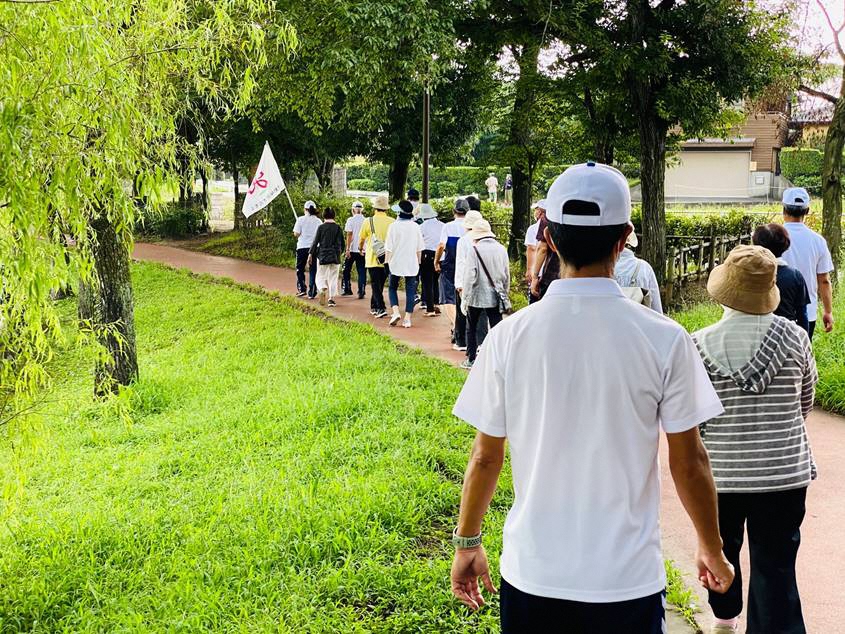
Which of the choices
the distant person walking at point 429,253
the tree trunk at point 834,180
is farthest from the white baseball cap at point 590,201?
the tree trunk at point 834,180

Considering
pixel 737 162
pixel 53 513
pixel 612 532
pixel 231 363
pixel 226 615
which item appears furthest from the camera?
pixel 737 162

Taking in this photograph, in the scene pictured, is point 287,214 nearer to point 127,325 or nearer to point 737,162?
point 127,325

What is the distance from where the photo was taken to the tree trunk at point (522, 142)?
1617cm

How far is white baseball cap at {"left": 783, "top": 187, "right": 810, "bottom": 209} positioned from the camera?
6252 mm

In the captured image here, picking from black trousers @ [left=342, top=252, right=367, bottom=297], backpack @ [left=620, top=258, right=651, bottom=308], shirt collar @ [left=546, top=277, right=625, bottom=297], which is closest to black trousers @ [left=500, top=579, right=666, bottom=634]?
shirt collar @ [left=546, top=277, right=625, bottom=297]

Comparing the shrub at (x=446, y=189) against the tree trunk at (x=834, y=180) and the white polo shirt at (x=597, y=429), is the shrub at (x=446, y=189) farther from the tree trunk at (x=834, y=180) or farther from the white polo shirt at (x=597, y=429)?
the white polo shirt at (x=597, y=429)

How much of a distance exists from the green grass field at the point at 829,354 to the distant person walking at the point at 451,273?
9.62 ft

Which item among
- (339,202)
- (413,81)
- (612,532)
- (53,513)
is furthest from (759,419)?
(339,202)

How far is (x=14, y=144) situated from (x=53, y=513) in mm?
3362

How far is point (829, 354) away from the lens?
9062mm

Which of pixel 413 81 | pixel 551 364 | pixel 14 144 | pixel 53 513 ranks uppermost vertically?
pixel 413 81

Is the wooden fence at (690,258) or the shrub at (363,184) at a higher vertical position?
the shrub at (363,184)

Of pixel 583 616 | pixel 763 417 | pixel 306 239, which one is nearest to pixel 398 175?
pixel 306 239

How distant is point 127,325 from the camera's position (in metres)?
9.41
